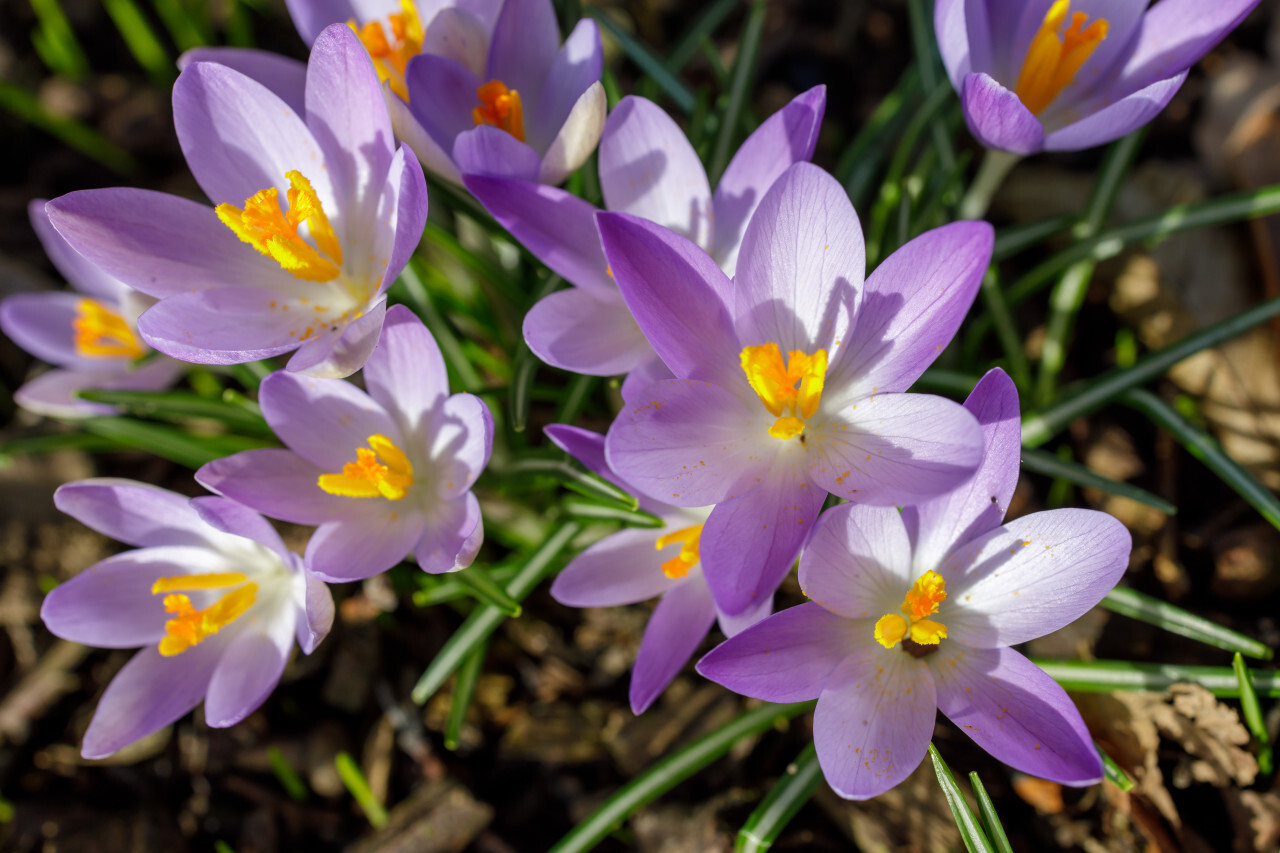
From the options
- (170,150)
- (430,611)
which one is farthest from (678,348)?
(170,150)

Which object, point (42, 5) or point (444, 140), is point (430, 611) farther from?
point (42, 5)

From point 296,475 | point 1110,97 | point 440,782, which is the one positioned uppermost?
point 1110,97

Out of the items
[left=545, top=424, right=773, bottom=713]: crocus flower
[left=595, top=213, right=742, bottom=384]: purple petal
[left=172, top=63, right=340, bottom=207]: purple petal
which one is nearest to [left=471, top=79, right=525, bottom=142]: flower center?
[left=172, top=63, right=340, bottom=207]: purple petal

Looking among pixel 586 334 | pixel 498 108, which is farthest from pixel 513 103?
pixel 586 334

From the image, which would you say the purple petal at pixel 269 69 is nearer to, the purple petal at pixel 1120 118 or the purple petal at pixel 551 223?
the purple petal at pixel 551 223

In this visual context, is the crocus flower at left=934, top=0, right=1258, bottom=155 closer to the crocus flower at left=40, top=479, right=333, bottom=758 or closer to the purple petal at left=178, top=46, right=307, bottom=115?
the purple petal at left=178, top=46, right=307, bottom=115

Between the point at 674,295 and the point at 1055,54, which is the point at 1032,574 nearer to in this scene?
the point at 674,295

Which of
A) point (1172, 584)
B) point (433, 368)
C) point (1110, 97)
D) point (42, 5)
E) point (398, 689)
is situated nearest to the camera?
point (433, 368)
